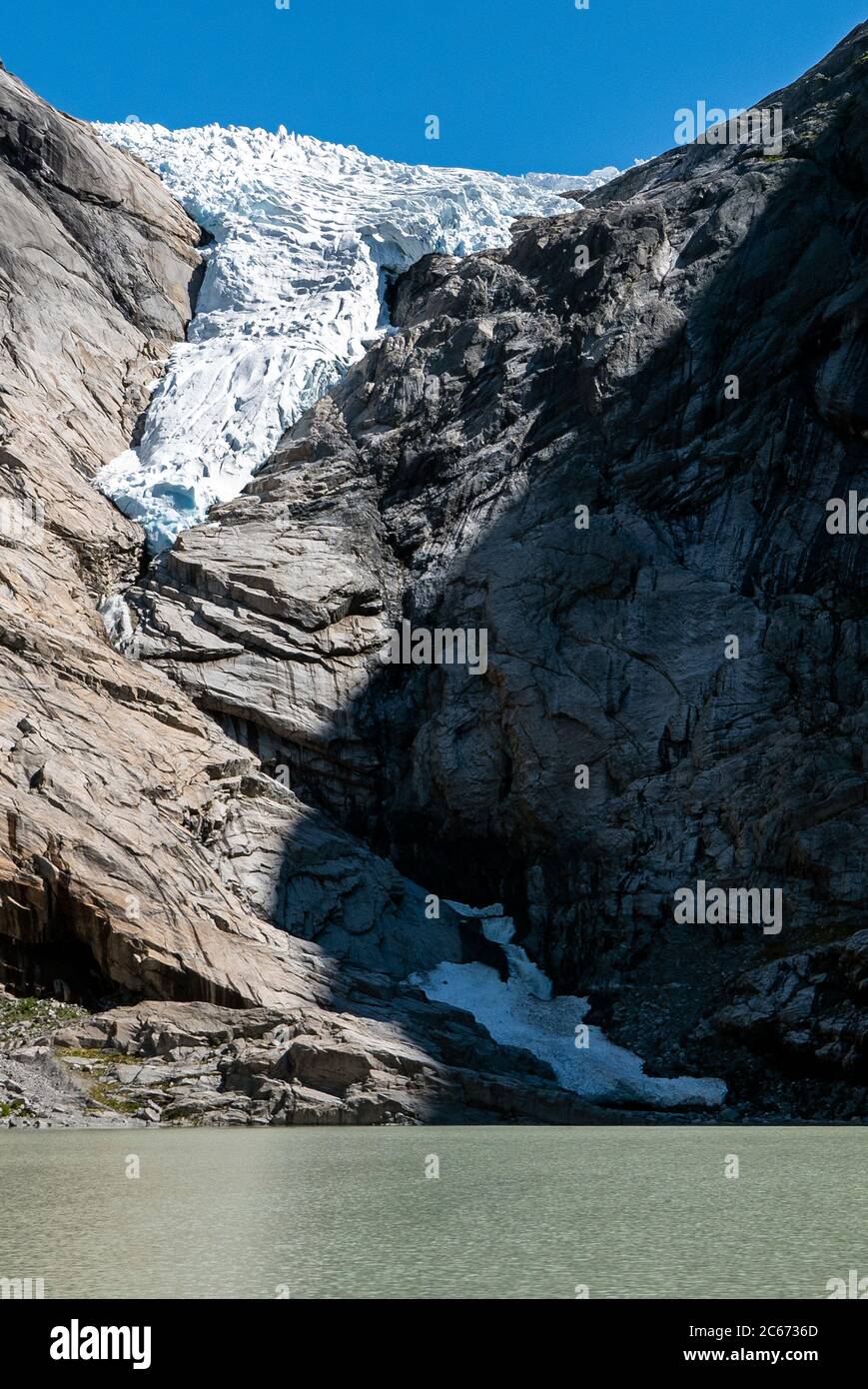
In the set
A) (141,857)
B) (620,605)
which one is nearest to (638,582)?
(620,605)

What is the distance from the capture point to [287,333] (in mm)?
87000

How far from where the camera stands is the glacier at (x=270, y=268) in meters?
74.1

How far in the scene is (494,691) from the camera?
59.0m

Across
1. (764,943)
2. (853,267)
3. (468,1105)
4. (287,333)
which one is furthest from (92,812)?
(287,333)

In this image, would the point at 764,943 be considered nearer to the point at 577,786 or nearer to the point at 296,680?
the point at 577,786

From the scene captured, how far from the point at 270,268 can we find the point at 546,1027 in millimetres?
64646

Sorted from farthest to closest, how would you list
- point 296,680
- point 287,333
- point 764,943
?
point 287,333
point 296,680
point 764,943

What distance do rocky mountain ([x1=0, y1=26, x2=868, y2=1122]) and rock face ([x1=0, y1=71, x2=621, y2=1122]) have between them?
163mm

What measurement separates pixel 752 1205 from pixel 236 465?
208 ft

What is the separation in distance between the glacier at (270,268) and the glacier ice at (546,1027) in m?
28.6
